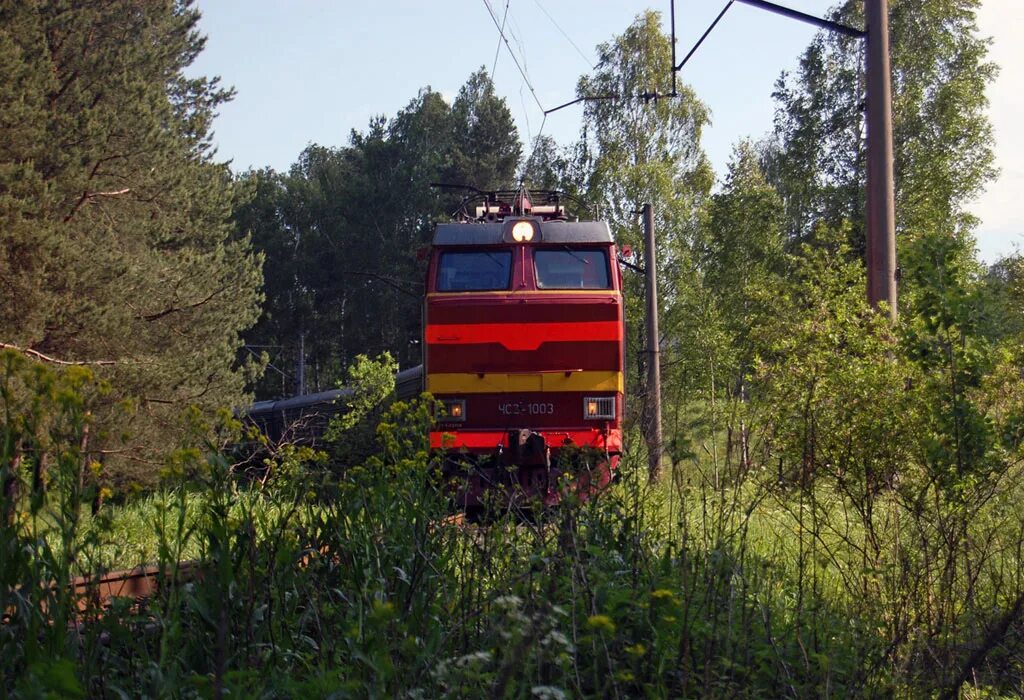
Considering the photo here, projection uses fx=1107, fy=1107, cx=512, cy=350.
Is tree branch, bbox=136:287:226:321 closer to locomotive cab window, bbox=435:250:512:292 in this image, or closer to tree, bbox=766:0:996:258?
locomotive cab window, bbox=435:250:512:292

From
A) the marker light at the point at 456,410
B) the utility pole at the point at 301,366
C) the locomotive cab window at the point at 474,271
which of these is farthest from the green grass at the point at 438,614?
the utility pole at the point at 301,366

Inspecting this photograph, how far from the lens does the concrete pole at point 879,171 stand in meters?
8.41

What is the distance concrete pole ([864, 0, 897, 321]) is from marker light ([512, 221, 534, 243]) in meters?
3.73

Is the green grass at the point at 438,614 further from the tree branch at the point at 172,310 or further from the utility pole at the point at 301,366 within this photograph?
the utility pole at the point at 301,366

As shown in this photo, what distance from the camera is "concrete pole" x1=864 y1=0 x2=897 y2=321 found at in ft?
27.6

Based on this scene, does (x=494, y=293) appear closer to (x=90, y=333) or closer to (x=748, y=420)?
(x=748, y=420)

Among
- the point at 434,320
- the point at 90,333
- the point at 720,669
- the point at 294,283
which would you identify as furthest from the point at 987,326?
the point at 294,283

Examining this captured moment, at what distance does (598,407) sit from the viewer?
36.2 ft

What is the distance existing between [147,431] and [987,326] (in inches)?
571

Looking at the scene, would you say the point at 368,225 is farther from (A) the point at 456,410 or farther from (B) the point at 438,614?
(B) the point at 438,614

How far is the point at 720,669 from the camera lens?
12.9 feet

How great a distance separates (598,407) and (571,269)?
1.48 m

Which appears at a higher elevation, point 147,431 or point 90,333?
point 90,333

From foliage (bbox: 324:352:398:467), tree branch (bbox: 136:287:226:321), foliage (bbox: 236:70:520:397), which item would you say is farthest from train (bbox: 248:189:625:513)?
foliage (bbox: 236:70:520:397)
